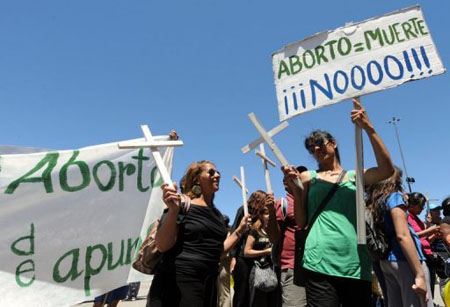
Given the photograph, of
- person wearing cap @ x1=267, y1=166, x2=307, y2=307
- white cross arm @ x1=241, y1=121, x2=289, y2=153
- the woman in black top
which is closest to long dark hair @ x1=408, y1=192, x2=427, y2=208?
the woman in black top

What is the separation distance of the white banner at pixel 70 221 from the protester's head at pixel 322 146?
1414 millimetres

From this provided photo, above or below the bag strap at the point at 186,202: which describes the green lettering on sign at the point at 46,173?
above

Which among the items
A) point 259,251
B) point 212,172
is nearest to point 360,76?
point 212,172

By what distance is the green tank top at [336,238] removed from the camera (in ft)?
7.58

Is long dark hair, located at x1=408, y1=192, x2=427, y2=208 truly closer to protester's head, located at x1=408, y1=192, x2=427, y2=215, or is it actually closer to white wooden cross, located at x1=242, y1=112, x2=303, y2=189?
protester's head, located at x1=408, y1=192, x2=427, y2=215

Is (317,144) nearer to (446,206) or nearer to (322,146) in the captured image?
(322,146)

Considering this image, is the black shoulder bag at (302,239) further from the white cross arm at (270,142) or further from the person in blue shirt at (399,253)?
the person in blue shirt at (399,253)

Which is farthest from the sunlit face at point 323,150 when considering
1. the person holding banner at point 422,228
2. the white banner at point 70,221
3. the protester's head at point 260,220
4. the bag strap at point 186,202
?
the person holding banner at point 422,228

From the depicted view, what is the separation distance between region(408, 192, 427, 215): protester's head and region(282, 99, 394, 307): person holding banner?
2306mm

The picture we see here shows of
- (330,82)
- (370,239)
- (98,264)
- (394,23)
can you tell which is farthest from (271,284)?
(394,23)

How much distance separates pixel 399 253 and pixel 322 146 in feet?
3.44

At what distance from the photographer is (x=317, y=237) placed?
242cm

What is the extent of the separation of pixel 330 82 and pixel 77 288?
2544mm

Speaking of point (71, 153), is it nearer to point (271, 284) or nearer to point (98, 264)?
point (98, 264)
